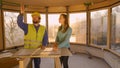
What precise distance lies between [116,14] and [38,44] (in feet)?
8.52

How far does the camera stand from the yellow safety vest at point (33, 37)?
7.91 feet

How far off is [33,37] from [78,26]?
3.83 meters

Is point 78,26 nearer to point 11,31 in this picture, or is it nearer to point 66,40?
point 11,31

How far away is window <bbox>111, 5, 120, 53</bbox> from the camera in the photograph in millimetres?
3850

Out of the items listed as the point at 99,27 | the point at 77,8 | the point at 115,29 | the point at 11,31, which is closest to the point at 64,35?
the point at 115,29

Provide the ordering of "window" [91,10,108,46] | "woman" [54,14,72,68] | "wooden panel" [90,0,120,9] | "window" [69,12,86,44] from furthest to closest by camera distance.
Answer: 1. "window" [69,12,86,44]
2. "window" [91,10,108,46]
3. "wooden panel" [90,0,120,9]
4. "woman" [54,14,72,68]

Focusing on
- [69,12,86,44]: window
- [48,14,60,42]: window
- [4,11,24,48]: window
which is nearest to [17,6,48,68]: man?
[4,11,24,48]: window

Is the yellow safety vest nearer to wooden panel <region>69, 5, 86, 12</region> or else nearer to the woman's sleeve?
the woman's sleeve

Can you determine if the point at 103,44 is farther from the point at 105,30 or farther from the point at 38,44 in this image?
the point at 38,44

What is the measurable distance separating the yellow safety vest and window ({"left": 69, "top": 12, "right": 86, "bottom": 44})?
11.7ft

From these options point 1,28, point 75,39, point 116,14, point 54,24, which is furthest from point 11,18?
point 116,14

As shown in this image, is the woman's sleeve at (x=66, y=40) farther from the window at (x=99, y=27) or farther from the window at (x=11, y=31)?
the window at (x=11, y=31)

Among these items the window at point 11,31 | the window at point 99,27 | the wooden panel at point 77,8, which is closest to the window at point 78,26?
the wooden panel at point 77,8

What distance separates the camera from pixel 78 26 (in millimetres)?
6023
